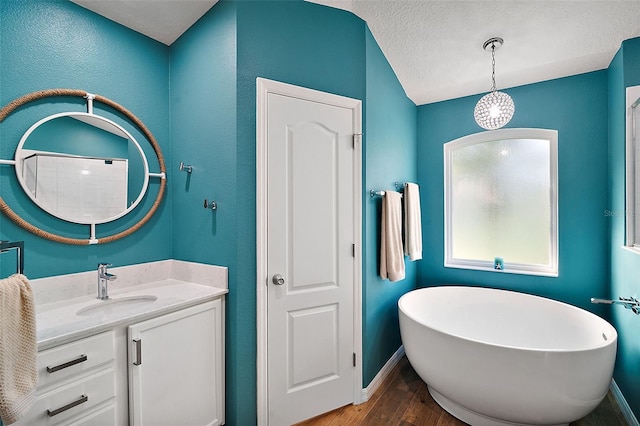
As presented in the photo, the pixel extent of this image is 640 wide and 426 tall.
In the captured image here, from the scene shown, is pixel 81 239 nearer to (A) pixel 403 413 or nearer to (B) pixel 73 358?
(B) pixel 73 358

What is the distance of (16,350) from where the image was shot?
917 millimetres

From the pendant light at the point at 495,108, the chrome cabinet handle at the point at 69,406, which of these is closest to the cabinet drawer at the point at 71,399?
the chrome cabinet handle at the point at 69,406

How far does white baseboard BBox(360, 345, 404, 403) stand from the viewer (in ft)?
6.61

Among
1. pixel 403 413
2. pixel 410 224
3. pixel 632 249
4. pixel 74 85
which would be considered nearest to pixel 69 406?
pixel 74 85

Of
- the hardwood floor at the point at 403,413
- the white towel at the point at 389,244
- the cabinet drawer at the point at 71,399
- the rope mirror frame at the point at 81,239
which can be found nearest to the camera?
the cabinet drawer at the point at 71,399

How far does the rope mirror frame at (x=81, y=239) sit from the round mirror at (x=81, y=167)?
0.10 metres

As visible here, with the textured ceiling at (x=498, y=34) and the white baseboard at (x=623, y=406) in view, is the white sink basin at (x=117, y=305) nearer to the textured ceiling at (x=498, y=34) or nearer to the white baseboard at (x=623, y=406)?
the textured ceiling at (x=498, y=34)

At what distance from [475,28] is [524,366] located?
212cm

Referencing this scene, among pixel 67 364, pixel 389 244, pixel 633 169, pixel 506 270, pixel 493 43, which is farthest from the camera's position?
pixel 506 270

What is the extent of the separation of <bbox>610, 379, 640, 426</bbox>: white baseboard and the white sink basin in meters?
2.96

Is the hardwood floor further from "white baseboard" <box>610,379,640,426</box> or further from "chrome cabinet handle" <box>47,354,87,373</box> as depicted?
"chrome cabinet handle" <box>47,354,87,373</box>

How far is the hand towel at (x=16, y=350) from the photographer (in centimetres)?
87

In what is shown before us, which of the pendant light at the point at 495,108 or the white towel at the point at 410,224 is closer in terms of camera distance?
the pendant light at the point at 495,108

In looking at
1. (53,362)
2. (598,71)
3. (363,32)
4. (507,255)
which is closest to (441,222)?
(507,255)
